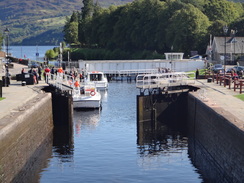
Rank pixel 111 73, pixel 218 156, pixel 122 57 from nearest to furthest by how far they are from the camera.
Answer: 1. pixel 218 156
2. pixel 111 73
3. pixel 122 57

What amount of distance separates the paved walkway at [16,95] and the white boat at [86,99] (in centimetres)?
352

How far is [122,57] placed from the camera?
552 ft

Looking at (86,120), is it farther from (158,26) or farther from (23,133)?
(158,26)

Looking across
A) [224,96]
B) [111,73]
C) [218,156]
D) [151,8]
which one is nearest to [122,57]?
[151,8]

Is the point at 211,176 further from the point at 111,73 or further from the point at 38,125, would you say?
the point at 111,73

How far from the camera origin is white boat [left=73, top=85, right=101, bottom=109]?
54.6 m

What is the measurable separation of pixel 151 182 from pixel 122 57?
457 ft

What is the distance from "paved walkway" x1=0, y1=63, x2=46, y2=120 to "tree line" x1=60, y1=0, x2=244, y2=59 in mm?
80224

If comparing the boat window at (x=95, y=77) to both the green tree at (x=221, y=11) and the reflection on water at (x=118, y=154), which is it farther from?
the green tree at (x=221, y=11)

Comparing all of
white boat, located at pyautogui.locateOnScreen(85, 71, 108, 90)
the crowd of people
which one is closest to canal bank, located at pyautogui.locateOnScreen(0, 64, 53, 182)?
the crowd of people

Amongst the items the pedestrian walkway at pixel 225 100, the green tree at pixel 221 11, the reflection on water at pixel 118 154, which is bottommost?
the reflection on water at pixel 118 154

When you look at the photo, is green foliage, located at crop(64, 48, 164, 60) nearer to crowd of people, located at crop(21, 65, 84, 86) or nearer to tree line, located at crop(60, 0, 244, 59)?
A: tree line, located at crop(60, 0, 244, 59)

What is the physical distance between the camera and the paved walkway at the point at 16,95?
38.4 meters

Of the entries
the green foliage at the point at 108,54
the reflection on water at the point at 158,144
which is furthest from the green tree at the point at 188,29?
the reflection on water at the point at 158,144
